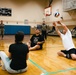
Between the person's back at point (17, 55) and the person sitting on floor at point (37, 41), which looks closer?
the person's back at point (17, 55)

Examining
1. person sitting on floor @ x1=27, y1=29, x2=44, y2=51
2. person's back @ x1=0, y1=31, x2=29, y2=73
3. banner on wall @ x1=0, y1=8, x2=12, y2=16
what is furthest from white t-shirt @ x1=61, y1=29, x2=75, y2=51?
banner on wall @ x1=0, y1=8, x2=12, y2=16

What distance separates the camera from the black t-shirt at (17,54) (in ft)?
9.84

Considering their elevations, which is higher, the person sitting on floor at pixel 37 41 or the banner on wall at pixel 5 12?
the banner on wall at pixel 5 12

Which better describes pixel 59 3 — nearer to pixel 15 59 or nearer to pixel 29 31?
pixel 29 31

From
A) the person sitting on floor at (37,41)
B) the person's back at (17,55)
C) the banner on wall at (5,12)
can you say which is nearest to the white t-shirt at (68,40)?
the person sitting on floor at (37,41)

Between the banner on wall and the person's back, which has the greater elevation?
the banner on wall

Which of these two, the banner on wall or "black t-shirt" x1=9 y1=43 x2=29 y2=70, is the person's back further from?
the banner on wall

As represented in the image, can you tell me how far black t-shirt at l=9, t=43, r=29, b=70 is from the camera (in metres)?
3.00

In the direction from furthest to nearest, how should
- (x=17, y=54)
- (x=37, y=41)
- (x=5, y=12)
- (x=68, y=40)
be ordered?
(x=5, y=12), (x=37, y=41), (x=68, y=40), (x=17, y=54)

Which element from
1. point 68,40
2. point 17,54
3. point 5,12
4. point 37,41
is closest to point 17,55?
point 17,54

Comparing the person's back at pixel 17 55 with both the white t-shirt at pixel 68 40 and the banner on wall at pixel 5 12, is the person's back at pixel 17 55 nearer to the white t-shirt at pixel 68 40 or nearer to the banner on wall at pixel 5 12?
the white t-shirt at pixel 68 40

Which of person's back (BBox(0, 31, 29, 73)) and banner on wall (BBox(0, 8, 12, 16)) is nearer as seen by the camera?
person's back (BBox(0, 31, 29, 73))

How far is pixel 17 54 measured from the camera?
3.03 meters

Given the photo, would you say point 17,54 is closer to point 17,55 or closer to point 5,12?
point 17,55
